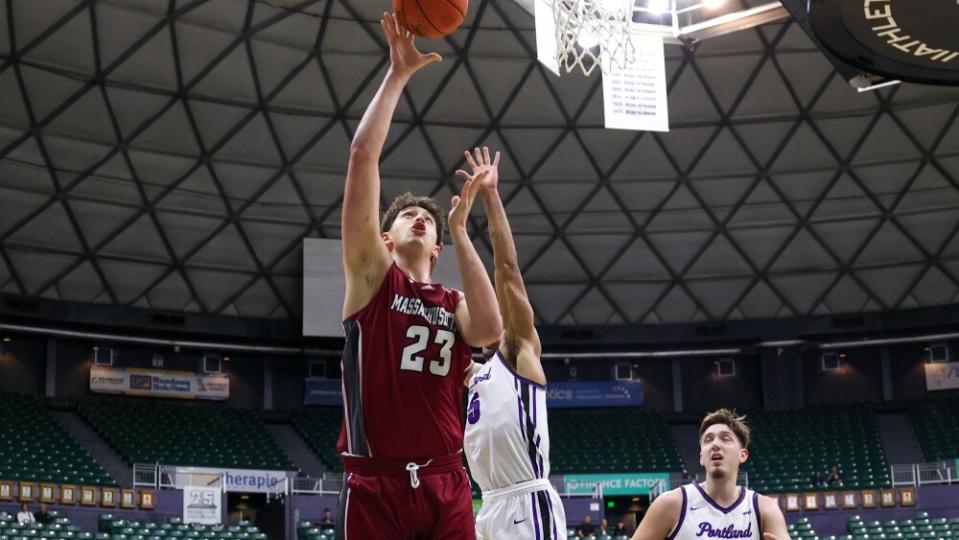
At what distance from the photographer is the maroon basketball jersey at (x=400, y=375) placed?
5387mm

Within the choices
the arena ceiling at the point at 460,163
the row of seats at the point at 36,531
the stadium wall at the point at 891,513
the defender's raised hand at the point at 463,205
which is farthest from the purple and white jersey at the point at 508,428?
the stadium wall at the point at 891,513

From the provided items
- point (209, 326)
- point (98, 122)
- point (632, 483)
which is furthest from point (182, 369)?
point (632, 483)

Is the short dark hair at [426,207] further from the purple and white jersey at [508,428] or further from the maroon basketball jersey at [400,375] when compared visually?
the purple and white jersey at [508,428]

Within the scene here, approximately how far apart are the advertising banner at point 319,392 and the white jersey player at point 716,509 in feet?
103

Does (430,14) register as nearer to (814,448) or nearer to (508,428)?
(508,428)

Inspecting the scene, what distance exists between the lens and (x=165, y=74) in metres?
29.8

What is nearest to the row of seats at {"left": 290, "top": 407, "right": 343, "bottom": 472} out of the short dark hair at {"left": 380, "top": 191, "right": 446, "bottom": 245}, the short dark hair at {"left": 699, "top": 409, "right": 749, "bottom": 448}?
the short dark hair at {"left": 699, "top": 409, "right": 749, "bottom": 448}

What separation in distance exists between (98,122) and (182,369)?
10.3 meters

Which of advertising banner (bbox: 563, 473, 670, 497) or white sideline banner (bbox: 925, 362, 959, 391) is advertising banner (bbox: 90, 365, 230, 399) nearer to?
advertising banner (bbox: 563, 473, 670, 497)

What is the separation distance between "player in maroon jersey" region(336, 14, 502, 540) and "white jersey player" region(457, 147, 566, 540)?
7.18 ft

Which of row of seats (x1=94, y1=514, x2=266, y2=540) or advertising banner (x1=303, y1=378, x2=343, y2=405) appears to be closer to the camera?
row of seats (x1=94, y1=514, x2=266, y2=540)

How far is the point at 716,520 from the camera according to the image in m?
8.23

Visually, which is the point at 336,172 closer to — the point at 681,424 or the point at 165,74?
the point at 165,74

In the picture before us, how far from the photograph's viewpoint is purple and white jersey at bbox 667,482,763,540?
26.9ft
